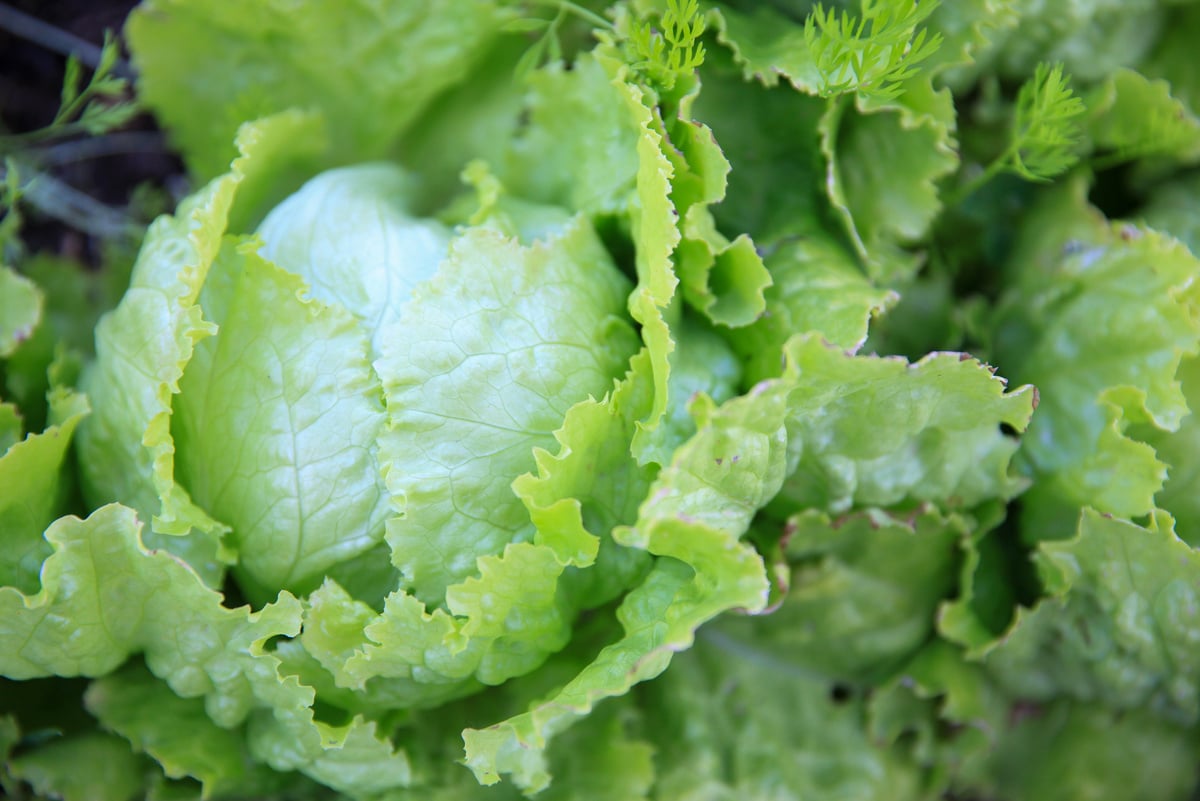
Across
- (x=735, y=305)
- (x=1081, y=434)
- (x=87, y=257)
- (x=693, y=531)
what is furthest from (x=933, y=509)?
(x=87, y=257)

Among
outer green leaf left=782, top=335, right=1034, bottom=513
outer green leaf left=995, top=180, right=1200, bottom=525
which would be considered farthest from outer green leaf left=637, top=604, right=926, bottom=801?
outer green leaf left=995, top=180, right=1200, bottom=525

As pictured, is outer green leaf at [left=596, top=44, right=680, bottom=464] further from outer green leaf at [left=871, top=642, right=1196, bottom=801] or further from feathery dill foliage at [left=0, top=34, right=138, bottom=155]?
feathery dill foliage at [left=0, top=34, right=138, bottom=155]

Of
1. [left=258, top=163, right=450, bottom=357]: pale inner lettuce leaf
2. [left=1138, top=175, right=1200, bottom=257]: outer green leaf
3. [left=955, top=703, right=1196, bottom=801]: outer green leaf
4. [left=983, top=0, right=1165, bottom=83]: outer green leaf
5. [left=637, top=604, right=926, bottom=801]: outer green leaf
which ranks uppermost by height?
[left=983, top=0, right=1165, bottom=83]: outer green leaf

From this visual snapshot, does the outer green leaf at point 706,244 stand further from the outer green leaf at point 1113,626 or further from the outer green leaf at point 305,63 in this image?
the outer green leaf at point 1113,626

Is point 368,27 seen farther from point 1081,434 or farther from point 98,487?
point 1081,434

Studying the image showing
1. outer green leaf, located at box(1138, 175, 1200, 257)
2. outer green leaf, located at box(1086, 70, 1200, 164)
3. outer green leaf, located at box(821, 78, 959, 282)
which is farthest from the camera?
outer green leaf, located at box(1138, 175, 1200, 257)

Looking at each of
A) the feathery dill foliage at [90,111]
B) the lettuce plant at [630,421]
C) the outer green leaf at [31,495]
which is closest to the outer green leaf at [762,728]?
the lettuce plant at [630,421]
